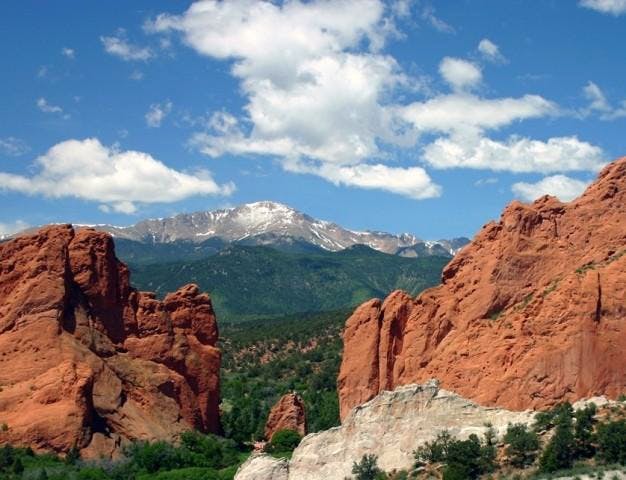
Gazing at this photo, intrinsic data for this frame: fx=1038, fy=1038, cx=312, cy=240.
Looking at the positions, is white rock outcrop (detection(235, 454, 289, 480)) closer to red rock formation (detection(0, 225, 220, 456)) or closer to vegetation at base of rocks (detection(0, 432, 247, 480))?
vegetation at base of rocks (detection(0, 432, 247, 480))

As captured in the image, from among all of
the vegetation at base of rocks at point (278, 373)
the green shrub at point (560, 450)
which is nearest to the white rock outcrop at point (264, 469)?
the green shrub at point (560, 450)

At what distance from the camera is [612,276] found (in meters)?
56.6

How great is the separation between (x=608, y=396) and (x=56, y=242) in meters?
43.5

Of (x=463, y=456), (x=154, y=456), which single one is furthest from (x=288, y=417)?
(x=463, y=456)

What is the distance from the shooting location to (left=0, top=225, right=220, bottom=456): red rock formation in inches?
2795

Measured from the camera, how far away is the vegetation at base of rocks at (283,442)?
81125 mm

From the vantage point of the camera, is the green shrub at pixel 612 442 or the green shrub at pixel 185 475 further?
the green shrub at pixel 185 475

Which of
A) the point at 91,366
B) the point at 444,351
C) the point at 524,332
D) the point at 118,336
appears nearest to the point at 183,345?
the point at 118,336

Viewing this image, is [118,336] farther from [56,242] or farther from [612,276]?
[612,276]

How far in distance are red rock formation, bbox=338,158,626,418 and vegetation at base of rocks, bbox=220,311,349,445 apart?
2586 cm

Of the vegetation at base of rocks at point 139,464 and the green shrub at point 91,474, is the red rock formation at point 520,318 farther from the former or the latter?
the green shrub at point 91,474

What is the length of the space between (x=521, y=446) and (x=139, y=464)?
94.7 feet

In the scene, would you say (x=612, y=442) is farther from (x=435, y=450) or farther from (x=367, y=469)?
(x=367, y=469)

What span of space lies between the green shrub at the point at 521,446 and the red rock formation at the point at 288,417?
118 ft
